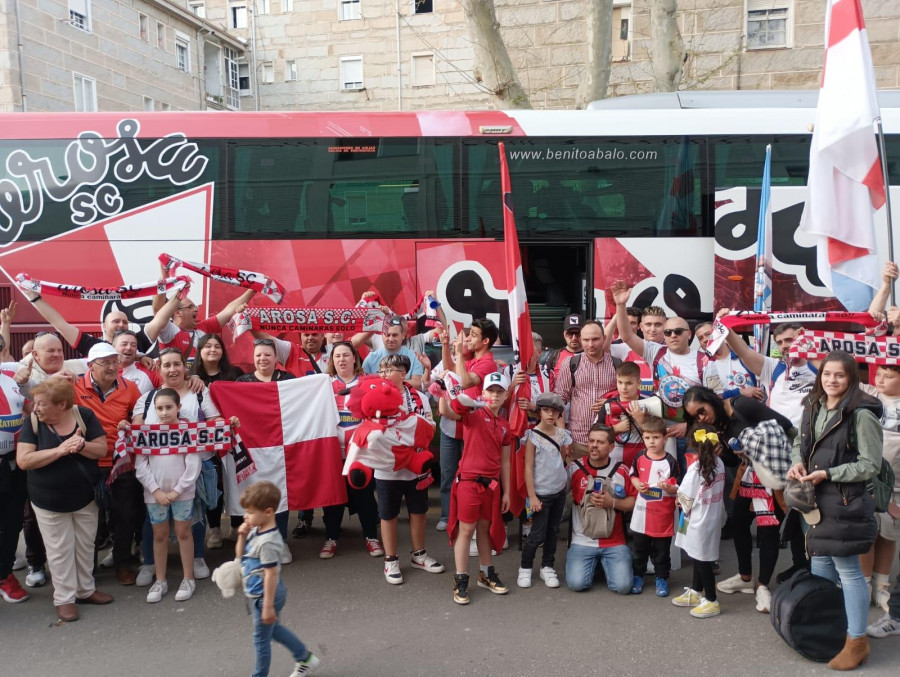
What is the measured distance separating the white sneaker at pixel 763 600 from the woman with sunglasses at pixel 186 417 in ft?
11.9

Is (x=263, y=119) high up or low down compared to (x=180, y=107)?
down

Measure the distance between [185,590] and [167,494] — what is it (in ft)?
2.10

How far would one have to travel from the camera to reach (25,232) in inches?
291

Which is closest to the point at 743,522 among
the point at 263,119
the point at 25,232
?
the point at 263,119

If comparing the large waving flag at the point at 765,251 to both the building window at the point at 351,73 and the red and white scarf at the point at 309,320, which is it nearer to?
the red and white scarf at the point at 309,320

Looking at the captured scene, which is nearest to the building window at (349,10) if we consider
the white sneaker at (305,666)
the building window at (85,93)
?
the building window at (85,93)

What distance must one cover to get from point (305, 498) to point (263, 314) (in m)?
1.81

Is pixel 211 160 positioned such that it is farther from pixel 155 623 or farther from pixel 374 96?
pixel 374 96

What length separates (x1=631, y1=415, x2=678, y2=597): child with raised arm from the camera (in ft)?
15.3

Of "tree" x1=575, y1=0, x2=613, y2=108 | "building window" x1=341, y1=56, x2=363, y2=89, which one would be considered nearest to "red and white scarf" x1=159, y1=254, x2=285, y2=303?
"tree" x1=575, y1=0, x2=613, y2=108

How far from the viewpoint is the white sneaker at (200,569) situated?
16.2 ft

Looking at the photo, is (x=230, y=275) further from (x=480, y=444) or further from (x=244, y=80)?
(x=244, y=80)

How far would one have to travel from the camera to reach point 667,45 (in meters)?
13.3

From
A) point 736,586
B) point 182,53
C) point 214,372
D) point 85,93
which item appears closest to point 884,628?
point 736,586
